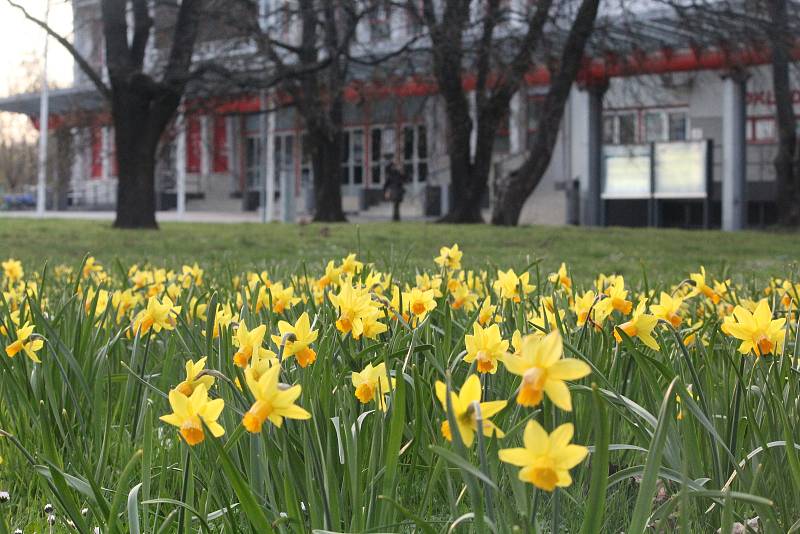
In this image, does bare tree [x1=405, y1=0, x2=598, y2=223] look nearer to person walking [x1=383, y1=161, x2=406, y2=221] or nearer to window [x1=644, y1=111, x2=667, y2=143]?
person walking [x1=383, y1=161, x2=406, y2=221]

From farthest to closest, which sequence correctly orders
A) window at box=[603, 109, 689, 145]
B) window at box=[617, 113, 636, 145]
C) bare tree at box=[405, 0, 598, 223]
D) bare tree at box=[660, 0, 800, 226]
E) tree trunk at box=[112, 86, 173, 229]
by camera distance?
1. window at box=[603, 109, 689, 145]
2. window at box=[617, 113, 636, 145]
3. tree trunk at box=[112, 86, 173, 229]
4. bare tree at box=[405, 0, 598, 223]
5. bare tree at box=[660, 0, 800, 226]

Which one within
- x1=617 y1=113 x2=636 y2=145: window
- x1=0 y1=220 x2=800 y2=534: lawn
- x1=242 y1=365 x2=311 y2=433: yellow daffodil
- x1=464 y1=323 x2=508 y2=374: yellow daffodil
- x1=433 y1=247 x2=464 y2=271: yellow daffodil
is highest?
x1=617 y1=113 x2=636 y2=145: window

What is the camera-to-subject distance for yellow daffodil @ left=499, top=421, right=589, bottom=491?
0.86 m

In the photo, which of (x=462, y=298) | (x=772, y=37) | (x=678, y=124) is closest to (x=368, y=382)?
(x=462, y=298)

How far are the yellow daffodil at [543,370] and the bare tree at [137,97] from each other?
1620 centimetres

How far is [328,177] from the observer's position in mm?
23109

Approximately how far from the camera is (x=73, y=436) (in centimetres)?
194

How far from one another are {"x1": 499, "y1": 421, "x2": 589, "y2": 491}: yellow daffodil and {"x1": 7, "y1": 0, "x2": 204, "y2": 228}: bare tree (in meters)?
16.3

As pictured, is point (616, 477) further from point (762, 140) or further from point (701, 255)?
point (762, 140)

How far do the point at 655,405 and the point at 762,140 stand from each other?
2885cm

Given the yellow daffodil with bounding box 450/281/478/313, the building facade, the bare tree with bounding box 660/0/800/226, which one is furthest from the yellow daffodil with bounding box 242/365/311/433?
the building facade

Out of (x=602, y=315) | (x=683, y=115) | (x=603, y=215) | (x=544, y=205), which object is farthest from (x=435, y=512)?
(x=683, y=115)

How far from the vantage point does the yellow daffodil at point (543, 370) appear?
35.3 inches

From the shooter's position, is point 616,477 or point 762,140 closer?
point 616,477
